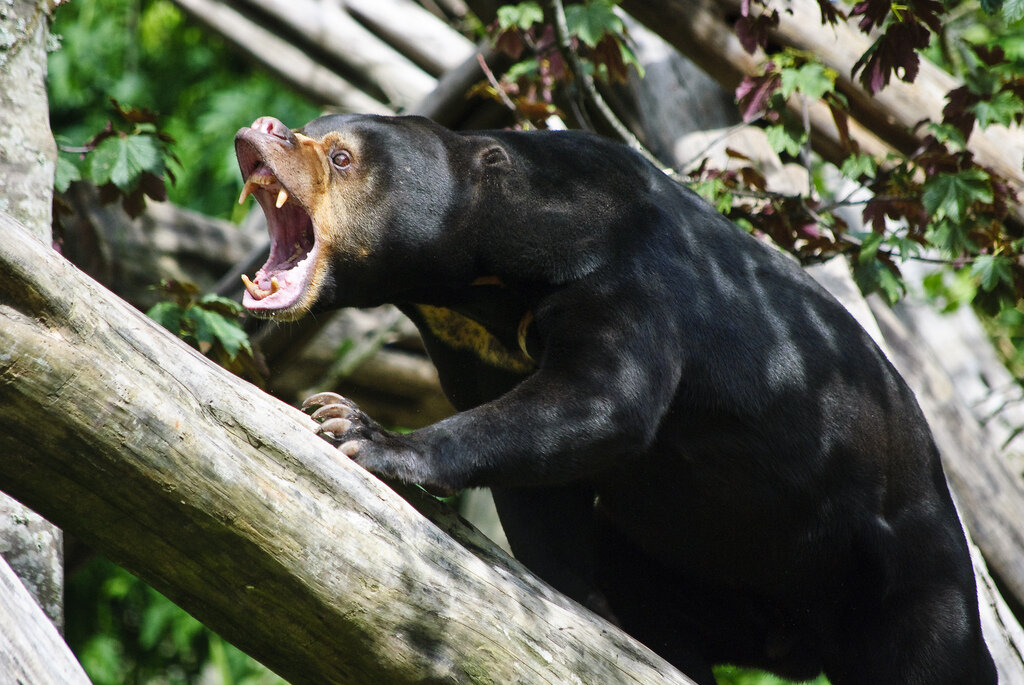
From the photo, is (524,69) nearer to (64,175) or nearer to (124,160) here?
(124,160)

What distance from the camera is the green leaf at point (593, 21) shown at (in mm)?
4078

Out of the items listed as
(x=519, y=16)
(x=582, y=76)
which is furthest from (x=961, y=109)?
(x=519, y=16)

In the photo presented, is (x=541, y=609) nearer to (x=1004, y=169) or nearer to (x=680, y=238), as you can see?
(x=680, y=238)

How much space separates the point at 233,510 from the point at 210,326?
79.6 inches

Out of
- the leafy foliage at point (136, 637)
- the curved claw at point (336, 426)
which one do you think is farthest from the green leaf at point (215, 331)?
the leafy foliage at point (136, 637)

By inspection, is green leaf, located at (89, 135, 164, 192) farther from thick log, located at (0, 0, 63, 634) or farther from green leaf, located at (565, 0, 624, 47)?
green leaf, located at (565, 0, 624, 47)

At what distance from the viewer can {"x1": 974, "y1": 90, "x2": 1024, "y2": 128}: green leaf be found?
3.88 meters

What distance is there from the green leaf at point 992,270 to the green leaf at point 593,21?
4.84 feet

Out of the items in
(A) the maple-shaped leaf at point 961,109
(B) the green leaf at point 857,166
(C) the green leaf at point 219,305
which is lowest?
(C) the green leaf at point 219,305

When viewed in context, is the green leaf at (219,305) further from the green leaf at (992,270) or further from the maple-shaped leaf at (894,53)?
the green leaf at (992,270)

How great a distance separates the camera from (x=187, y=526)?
7.06 ft

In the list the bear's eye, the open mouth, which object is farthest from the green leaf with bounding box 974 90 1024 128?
the open mouth

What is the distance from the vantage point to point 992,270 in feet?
12.8

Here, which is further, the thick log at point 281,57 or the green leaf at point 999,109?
the thick log at point 281,57
